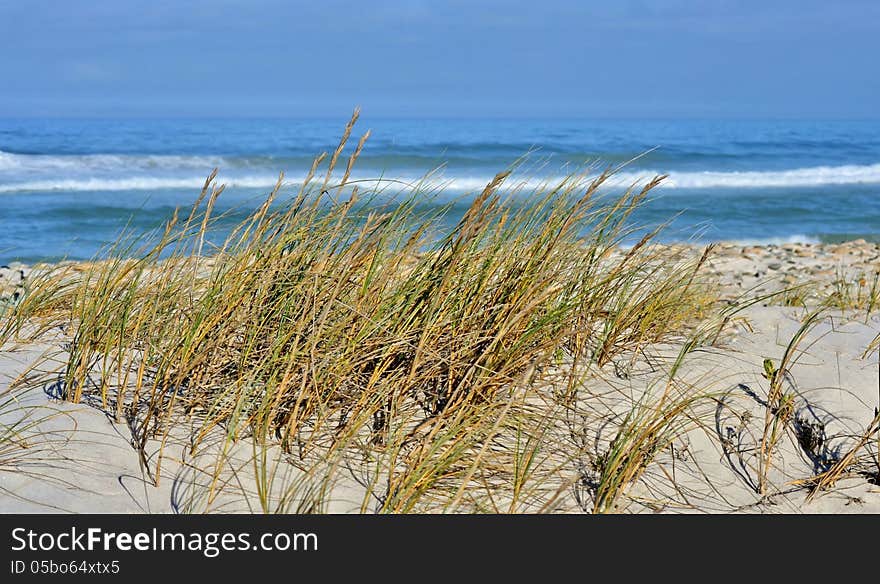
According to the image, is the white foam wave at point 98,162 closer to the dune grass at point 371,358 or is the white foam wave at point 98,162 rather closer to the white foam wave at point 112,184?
the white foam wave at point 112,184

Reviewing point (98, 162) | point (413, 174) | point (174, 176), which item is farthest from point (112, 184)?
point (413, 174)

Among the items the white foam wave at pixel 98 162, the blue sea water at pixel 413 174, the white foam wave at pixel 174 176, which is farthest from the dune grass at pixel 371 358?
the white foam wave at pixel 98 162

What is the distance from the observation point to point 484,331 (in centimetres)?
266

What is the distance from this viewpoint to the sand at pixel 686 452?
217 centimetres

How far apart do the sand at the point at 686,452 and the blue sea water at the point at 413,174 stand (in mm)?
5295

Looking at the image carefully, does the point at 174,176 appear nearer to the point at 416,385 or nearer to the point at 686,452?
the point at 416,385

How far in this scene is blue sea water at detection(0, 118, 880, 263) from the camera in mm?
11391

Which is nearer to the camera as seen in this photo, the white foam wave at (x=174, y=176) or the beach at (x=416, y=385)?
the beach at (x=416, y=385)

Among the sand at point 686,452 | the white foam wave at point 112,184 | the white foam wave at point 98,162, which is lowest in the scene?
the sand at point 686,452

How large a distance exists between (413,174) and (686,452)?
16.4 meters

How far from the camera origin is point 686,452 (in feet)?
8.60

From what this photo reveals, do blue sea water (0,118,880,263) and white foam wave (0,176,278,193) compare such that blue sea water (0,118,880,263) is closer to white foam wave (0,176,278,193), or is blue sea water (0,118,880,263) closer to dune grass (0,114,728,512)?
white foam wave (0,176,278,193)

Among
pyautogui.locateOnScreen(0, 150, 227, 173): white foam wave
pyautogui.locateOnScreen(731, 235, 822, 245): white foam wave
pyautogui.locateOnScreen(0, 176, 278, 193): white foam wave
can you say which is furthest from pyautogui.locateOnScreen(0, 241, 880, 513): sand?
pyautogui.locateOnScreen(0, 150, 227, 173): white foam wave
